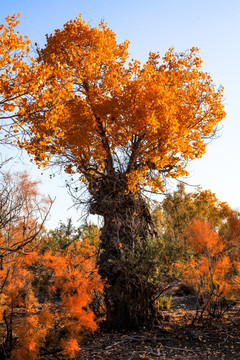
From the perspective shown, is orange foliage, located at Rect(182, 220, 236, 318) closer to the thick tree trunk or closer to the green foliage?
the thick tree trunk

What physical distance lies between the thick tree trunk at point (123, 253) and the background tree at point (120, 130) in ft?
0.09

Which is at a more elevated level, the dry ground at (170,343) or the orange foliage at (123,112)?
the orange foliage at (123,112)

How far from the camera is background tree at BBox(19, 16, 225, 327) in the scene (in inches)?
300

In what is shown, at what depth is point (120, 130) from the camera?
8.21m

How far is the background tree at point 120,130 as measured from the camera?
25.0 ft

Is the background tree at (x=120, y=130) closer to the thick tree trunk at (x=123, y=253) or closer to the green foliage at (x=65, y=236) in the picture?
the thick tree trunk at (x=123, y=253)

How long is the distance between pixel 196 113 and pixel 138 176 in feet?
9.18

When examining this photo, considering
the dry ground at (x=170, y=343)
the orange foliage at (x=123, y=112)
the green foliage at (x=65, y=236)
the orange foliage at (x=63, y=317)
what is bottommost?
the dry ground at (x=170, y=343)

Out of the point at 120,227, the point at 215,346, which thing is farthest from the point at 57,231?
the point at 215,346

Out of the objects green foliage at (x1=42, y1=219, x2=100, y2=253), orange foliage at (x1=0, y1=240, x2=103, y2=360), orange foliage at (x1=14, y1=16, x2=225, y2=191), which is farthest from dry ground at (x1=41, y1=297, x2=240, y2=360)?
green foliage at (x1=42, y1=219, x2=100, y2=253)

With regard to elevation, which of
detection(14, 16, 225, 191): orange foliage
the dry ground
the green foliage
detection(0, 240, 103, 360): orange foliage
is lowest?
the dry ground

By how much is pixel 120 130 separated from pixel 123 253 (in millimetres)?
3100

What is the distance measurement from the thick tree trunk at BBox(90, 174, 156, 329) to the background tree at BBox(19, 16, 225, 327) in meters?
0.03

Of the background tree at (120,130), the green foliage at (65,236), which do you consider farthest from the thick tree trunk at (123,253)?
the green foliage at (65,236)
